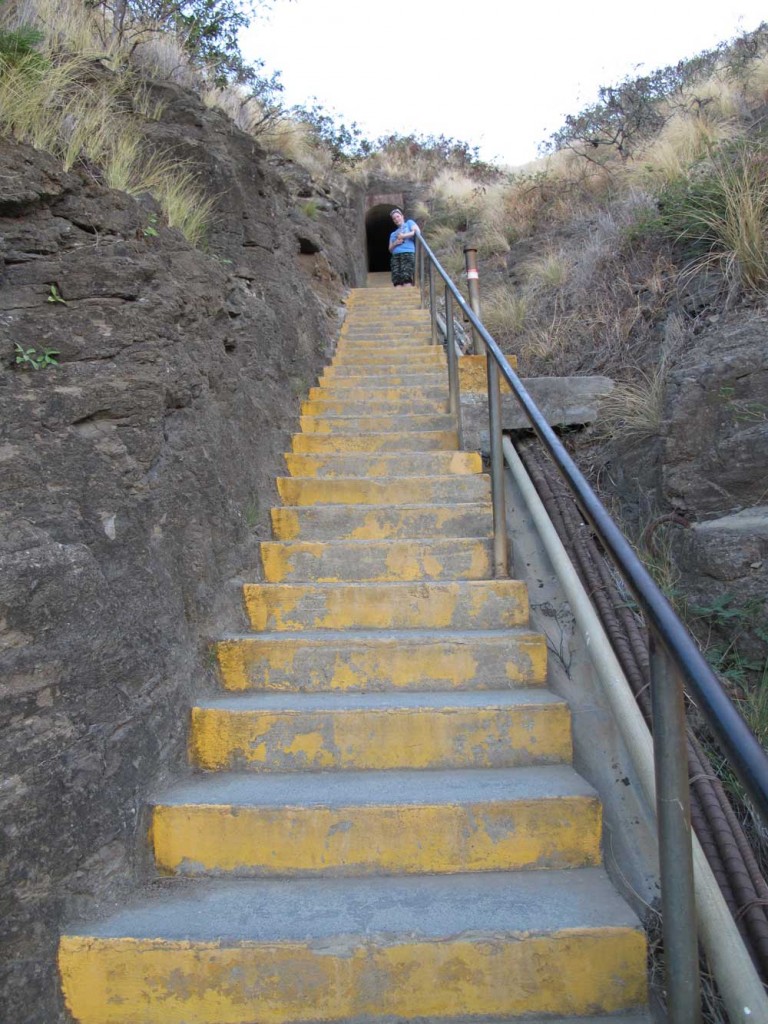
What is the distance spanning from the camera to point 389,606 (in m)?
2.99

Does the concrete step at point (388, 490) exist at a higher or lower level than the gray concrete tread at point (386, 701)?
higher

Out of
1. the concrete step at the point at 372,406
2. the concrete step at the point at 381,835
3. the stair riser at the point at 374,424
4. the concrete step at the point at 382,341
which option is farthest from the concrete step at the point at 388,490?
the concrete step at the point at 382,341

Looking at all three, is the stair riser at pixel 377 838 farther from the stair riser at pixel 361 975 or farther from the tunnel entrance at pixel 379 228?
the tunnel entrance at pixel 379 228

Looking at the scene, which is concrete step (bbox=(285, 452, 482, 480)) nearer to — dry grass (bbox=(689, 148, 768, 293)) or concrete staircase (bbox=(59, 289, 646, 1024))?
concrete staircase (bbox=(59, 289, 646, 1024))

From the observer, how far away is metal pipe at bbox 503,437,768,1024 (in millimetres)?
1545

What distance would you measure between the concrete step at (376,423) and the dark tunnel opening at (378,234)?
12.2 m

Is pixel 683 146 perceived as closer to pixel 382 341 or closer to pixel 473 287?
pixel 473 287

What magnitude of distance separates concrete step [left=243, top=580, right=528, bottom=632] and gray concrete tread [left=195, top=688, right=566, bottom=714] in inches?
15.4

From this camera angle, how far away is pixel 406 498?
3883 mm

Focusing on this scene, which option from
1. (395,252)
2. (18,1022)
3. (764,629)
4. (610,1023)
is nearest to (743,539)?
(764,629)

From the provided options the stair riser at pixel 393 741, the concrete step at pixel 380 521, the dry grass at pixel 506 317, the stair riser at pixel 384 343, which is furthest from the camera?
the stair riser at pixel 384 343

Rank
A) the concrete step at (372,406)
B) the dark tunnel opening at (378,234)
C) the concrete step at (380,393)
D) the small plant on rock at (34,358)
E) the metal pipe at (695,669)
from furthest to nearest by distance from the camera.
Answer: the dark tunnel opening at (378,234), the concrete step at (380,393), the concrete step at (372,406), the small plant on rock at (34,358), the metal pipe at (695,669)

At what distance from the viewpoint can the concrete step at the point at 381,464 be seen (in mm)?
4105

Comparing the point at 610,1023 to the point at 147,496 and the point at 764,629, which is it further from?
the point at 147,496
